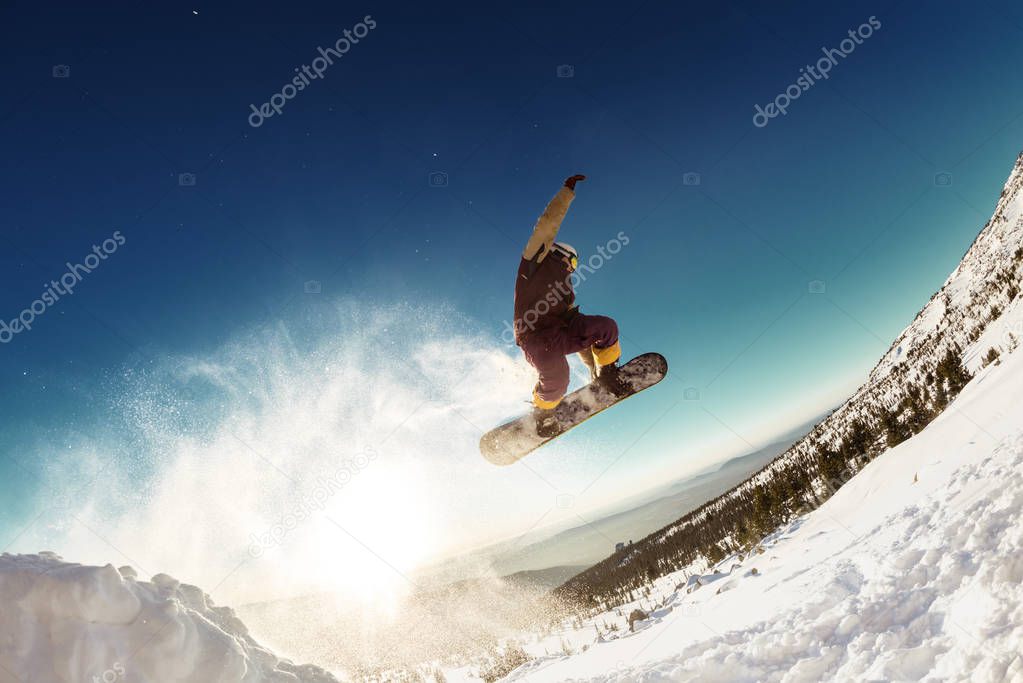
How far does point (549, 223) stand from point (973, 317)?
87787 mm

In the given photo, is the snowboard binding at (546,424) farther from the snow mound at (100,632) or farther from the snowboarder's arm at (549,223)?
the snow mound at (100,632)

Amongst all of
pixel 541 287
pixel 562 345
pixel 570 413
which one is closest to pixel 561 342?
pixel 562 345

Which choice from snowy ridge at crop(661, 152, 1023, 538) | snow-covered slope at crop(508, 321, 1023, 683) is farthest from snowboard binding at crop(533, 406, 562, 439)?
snowy ridge at crop(661, 152, 1023, 538)

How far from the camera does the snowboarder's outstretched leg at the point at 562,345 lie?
662cm

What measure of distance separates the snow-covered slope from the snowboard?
4.57m

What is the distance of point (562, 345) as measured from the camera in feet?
21.9

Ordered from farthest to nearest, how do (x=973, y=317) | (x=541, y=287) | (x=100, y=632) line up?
1. (x=973, y=317)
2. (x=100, y=632)
3. (x=541, y=287)

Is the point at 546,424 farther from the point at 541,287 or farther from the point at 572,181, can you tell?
the point at 572,181

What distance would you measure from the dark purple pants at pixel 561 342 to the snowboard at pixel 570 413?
44.9 inches

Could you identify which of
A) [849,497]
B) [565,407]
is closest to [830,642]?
[565,407]

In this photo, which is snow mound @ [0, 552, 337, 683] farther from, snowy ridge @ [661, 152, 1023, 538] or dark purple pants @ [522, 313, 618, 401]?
snowy ridge @ [661, 152, 1023, 538]

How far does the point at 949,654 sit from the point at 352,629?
111358 millimetres

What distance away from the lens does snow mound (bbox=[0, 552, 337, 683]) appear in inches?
301

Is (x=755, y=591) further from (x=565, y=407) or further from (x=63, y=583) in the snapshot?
(x=63, y=583)
